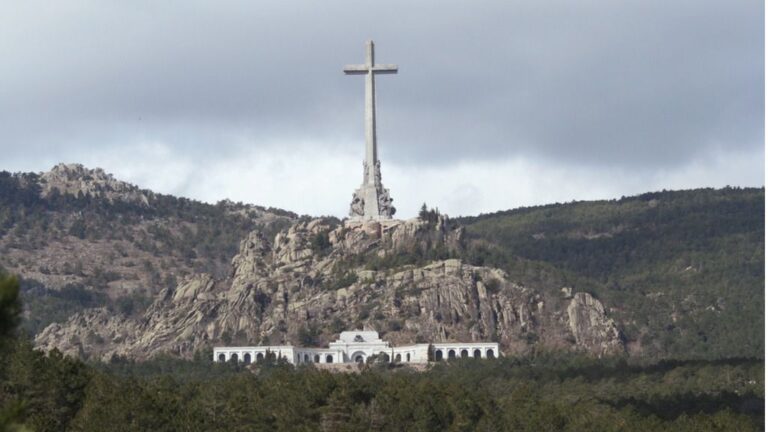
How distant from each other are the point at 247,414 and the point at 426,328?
254 feet

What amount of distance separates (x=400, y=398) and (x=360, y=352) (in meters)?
66.3

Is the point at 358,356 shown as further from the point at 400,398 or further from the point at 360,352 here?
the point at 400,398

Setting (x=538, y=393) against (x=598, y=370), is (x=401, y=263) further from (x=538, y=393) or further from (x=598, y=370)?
(x=538, y=393)

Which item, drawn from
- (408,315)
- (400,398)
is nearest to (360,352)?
(408,315)

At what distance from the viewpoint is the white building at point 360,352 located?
609ft

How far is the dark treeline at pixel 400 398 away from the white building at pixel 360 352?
946 cm

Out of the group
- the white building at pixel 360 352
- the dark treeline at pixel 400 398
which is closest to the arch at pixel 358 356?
the white building at pixel 360 352

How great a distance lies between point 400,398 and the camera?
4882 inches

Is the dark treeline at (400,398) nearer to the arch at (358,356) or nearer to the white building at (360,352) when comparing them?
the white building at (360,352)

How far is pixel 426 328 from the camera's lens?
193750 mm

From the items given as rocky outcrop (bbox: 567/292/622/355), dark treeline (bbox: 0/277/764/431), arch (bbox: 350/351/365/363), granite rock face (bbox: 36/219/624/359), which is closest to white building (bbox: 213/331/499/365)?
arch (bbox: 350/351/365/363)

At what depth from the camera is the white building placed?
609 ft

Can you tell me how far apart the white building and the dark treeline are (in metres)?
9.46

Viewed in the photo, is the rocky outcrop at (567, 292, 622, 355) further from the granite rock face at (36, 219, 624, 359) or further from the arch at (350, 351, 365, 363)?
the arch at (350, 351, 365, 363)
